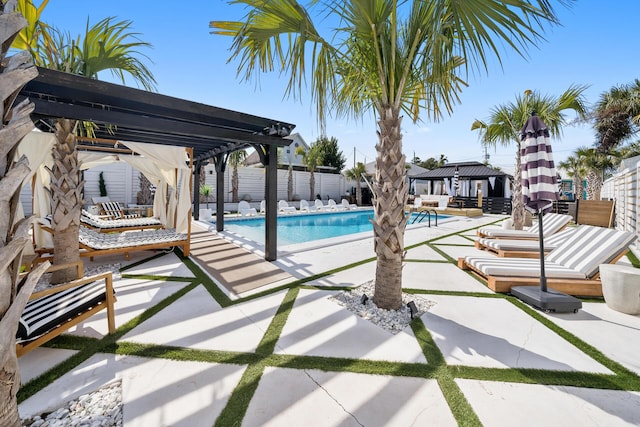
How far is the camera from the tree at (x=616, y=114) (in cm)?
1181

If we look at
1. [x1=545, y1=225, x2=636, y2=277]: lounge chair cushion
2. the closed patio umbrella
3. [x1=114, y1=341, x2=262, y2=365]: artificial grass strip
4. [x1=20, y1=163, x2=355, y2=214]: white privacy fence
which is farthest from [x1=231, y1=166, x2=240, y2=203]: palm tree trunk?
[x1=545, y1=225, x2=636, y2=277]: lounge chair cushion

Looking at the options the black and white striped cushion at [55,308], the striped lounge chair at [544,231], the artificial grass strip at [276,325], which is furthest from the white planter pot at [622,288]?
the black and white striped cushion at [55,308]

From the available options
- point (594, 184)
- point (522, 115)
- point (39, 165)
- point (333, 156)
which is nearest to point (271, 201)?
point (39, 165)

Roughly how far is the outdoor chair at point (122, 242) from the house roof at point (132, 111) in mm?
2543

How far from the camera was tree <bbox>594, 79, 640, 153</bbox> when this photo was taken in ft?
38.8

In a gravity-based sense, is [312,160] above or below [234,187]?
above

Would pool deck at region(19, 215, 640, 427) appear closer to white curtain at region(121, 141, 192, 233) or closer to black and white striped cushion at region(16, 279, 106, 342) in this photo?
black and white striped cushion at region(16, 279, 106, 342)

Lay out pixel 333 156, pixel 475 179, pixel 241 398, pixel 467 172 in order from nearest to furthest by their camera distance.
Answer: pixel 241 398, pixel 467 172, pixel 475 179, pixel 333 156

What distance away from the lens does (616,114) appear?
12570 mm

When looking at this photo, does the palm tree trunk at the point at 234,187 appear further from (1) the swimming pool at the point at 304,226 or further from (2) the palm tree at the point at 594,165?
(2) the palm tree at the point at 594,165

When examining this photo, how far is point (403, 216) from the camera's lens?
3373mm

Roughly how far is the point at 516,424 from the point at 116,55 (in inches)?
277

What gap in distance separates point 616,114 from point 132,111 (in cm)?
2031

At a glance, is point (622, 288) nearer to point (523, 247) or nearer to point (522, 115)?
point (523, 247)
